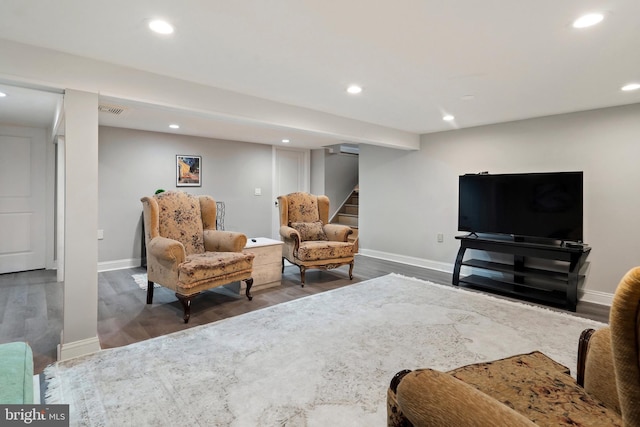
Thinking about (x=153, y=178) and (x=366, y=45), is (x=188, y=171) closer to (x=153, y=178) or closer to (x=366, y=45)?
(x=153, y=178)

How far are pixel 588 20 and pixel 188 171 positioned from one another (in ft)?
17.2

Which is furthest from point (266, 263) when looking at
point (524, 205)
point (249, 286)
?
point (524, 205)

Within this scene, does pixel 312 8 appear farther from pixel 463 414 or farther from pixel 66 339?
pixel 66 339

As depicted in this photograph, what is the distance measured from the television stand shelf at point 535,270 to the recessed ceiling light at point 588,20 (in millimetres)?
2325

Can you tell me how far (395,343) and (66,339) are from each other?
2.29m

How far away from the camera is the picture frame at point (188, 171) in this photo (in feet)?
17.9

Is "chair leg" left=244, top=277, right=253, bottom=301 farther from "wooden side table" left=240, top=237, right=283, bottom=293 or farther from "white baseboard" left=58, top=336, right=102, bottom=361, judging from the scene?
"white baseboard" left=58, top=336, right=102, bottom=361

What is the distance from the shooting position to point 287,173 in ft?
23.1

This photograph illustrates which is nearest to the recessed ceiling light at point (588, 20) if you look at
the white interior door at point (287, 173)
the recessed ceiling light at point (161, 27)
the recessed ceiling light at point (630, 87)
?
the recessed ceiling light at point (630, 87)

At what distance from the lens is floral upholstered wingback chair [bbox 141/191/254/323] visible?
2.96 metres

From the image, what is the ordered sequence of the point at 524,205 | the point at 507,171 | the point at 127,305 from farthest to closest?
the point at 507,171
the point at 524,205
the point at 127,305

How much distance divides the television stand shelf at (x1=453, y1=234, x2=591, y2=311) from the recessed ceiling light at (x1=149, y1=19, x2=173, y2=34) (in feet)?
12.2

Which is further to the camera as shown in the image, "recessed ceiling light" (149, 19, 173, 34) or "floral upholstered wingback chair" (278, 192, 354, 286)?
"floral upholstered wingback chair" (278, 192, 354, 286)

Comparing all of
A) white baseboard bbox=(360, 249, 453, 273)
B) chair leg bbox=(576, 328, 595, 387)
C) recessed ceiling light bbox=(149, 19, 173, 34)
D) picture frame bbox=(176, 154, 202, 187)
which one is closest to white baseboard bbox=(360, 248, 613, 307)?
white baseboard bbox=(360, 249, 453, 273)
